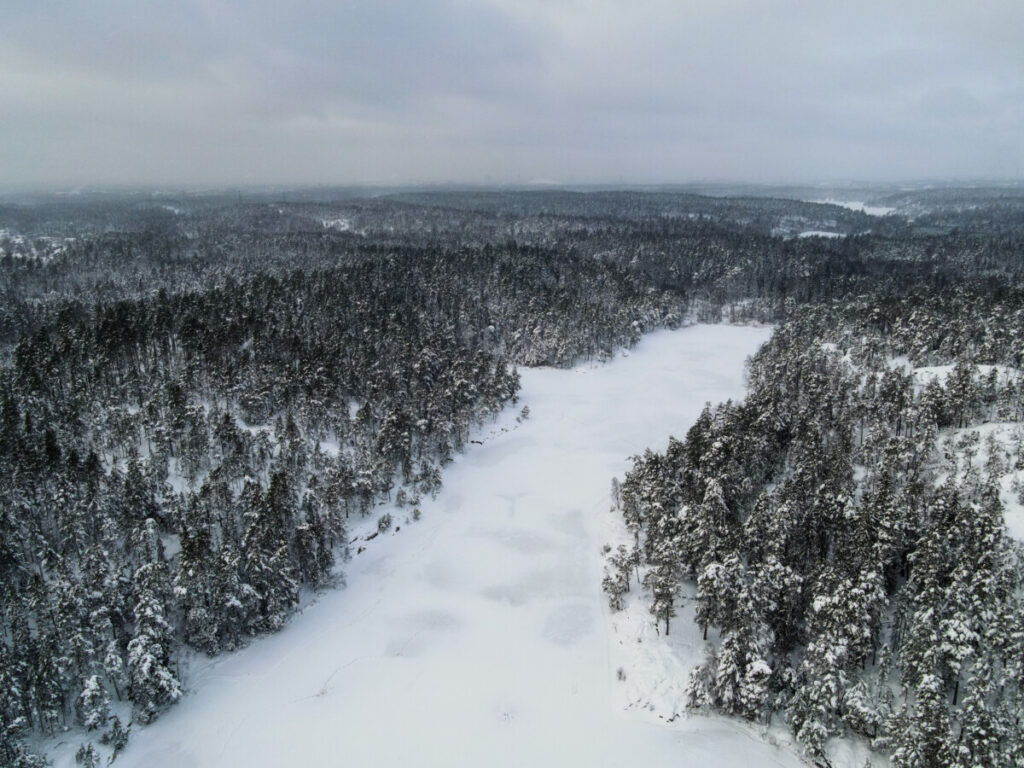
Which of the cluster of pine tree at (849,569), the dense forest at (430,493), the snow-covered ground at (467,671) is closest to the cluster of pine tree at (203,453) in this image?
the dense forest at (430,493)

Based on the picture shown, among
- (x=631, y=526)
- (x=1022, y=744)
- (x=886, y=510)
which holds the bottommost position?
(x=631, y=526)

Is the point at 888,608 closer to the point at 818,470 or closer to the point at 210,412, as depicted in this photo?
the point at 818,470

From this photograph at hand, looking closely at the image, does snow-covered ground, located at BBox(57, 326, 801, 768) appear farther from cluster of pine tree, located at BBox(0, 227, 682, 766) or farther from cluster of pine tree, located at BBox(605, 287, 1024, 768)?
cluster of pine tree, located at BBox(605, 287, 1024, 768)

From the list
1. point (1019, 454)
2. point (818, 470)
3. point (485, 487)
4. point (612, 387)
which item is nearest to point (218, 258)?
point (612, 387)

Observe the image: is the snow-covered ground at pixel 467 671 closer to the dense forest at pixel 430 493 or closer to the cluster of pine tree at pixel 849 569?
the dense forest at pixel 430 493

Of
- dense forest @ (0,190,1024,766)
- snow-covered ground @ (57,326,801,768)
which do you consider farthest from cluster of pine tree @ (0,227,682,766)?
snow-covered ground @ (57,326,801,768)

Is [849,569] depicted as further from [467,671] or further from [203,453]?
[203,453]
